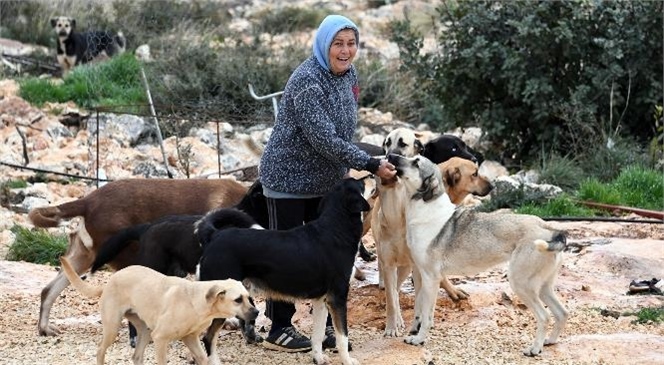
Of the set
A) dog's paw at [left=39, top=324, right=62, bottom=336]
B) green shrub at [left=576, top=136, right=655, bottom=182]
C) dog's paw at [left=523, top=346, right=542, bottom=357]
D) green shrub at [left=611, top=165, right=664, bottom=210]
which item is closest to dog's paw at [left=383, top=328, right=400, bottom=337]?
dog's paw at [left=523, top=346, right=542, bottom=357]

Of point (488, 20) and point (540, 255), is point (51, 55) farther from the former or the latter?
point (540, 255)

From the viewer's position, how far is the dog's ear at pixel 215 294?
21.1 feet

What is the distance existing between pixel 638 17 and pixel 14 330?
9.62m

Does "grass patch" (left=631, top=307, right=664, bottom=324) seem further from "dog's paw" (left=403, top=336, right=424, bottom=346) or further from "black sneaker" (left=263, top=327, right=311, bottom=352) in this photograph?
"black sneaker" (left=263, top=327, right=311, bottom=352)

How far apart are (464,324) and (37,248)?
438 centimetres

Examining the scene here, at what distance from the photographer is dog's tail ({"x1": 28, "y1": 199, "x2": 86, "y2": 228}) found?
823cm

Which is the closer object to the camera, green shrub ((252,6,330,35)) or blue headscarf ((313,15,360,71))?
blue headscarf ((313,15,360,71))

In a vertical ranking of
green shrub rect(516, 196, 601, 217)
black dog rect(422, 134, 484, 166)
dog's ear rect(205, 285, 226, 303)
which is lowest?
green shrub rect(516, 196, 601, 217)

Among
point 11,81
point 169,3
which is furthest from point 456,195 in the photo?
point 169,3

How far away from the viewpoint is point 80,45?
876 inches

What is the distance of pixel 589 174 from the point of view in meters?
14.3

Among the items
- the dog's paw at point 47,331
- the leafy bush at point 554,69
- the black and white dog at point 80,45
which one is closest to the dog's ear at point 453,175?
the dog's paw at point 47,331

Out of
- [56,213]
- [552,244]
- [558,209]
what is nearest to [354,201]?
[552,244]

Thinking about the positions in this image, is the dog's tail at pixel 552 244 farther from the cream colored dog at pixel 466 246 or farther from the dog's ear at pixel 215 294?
the dog's ear at pixel 215 294
